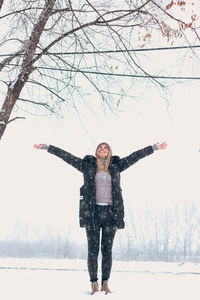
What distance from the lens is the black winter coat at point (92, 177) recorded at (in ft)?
13.0

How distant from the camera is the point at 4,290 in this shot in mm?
4066

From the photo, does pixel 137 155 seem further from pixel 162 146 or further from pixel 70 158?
pixel 70 158

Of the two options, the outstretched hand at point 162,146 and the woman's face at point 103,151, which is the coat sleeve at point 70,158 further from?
the outstretched hand at point 162,146

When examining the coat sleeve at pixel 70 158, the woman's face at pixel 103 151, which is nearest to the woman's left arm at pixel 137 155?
the woman's face at pixel 103 151

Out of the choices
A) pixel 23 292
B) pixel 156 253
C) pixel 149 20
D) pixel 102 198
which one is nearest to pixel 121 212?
pixel 102 198

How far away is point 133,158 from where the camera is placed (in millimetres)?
4152

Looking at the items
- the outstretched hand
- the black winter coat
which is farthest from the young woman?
the outstretched hand

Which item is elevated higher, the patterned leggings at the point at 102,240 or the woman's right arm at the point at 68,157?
the woman's right arm at the point at 68,157

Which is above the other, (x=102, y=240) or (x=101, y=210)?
(x=101, y=210)

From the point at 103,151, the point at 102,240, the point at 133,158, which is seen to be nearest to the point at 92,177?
the point at 103,151

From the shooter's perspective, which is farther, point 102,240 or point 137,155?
point 137,155

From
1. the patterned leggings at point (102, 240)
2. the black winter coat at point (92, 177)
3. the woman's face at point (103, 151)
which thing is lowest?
the patterned leggings at point (102, 240)

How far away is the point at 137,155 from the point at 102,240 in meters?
0.97

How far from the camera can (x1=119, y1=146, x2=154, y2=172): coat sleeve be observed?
4129 mm
